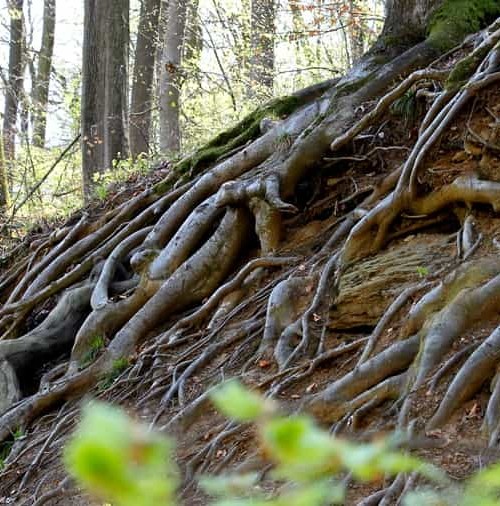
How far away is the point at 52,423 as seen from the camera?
533 cm

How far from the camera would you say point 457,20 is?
6.37m

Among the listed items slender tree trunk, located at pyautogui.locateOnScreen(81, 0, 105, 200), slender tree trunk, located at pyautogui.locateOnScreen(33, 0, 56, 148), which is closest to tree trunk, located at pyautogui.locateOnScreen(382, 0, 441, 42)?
slender tree trunk, located at pyautogui.locateOnScreen(81, 0, 105, 200)

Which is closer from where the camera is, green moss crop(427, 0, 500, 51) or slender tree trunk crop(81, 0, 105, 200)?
green moss crop(427, 0, 500, 51)

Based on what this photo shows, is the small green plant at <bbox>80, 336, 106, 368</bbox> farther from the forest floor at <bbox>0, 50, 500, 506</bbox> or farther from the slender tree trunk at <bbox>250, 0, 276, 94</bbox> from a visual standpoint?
the slender tree trunk at <bbox>250, 0, 276, 94</bbox>

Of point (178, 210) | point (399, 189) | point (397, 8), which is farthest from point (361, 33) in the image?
point (399, 189)

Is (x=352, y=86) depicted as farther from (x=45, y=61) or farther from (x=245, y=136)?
(x=45, y=61)

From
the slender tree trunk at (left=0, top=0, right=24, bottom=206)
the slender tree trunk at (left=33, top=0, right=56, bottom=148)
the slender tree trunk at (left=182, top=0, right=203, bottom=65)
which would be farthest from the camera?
the slender tree trunk at (left=33, top=0, right=56, bottom=148)

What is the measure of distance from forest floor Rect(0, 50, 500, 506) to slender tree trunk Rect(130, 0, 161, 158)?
6.95m

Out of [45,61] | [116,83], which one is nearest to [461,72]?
[116,83]

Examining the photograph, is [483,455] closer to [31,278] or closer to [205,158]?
[205,158]

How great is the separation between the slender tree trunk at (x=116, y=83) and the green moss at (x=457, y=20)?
536 cm

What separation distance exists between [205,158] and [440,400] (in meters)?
4.39

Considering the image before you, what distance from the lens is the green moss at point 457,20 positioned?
6.25 meters

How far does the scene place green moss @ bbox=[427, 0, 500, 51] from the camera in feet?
20.5
